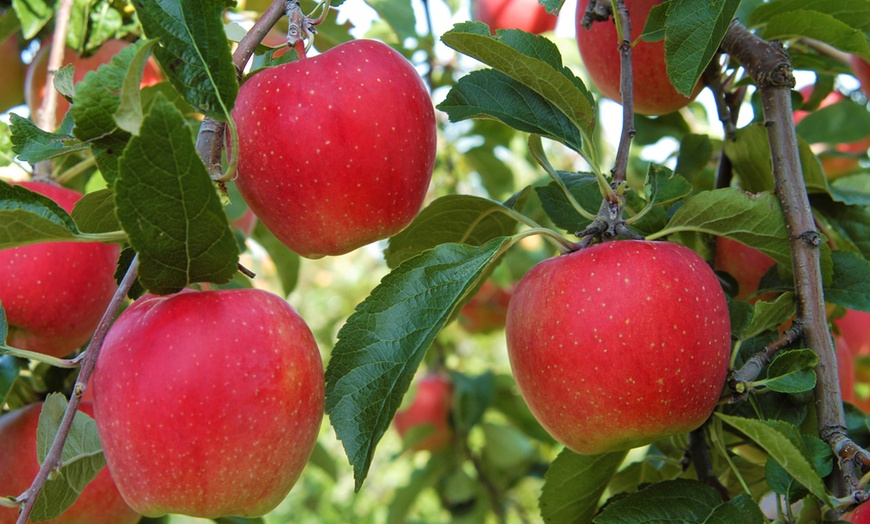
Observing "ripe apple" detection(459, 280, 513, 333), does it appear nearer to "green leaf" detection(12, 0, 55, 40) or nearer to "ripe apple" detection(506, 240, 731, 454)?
"green leaf" detection(12, 0, 55, 40)

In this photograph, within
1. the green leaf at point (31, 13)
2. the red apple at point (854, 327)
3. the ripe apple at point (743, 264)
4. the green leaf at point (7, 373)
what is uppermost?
the green leaf at point (31, 13)

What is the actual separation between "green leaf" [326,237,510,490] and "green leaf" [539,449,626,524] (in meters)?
0.34

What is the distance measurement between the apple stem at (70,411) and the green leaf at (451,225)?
14.7 inches

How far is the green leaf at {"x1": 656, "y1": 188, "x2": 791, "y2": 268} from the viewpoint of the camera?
2.83ft

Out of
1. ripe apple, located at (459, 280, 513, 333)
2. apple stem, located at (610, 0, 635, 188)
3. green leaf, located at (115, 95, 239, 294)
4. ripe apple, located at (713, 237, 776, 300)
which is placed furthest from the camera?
ripe apple, located at (459, 280, 513, 333)

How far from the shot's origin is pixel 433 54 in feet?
6.77

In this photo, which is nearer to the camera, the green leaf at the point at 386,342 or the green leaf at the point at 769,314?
the green leaf at the point at 386,342

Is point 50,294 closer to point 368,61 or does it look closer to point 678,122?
point 368,61

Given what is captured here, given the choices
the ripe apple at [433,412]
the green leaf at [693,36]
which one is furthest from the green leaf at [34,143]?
the ripe apple at [433,412]

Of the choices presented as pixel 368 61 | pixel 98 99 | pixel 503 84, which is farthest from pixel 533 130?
pixel 98 99

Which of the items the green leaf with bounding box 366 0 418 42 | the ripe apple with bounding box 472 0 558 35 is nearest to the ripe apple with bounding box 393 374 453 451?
the ripe apple with bounding box 472 0 558 35

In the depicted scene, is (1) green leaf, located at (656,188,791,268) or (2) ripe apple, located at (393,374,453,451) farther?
(2) ripe apple, located at (393,374,453,451)

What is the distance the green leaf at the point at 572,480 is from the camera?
1.00 metres

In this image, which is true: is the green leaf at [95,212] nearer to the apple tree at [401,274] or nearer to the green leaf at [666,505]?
the apple tree at [401,274]
